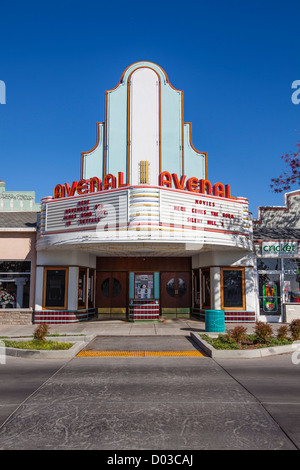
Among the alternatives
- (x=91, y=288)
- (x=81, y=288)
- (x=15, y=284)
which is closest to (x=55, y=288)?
(x=81, y=288)

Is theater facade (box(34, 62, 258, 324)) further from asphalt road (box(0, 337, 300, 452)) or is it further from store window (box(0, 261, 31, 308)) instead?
asphalt road (box(0, 337, 300, 452))

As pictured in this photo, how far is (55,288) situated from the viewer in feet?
65.4

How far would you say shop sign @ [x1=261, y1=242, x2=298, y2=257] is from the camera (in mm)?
20359

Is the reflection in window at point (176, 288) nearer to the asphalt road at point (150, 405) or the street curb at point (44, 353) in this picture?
the street curb at point (44, 353)

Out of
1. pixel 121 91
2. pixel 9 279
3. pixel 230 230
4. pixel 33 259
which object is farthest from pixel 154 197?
pixel 121 91

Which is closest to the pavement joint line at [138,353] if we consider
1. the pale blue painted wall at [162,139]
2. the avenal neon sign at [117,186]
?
the avenal neon sign at [117,186]

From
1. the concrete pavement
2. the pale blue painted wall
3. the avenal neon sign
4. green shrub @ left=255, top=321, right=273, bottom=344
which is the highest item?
the pale blue painted wall

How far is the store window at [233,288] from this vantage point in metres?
19.8

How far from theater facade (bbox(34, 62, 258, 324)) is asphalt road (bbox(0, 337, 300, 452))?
7411mm

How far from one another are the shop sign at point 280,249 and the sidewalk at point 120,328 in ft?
12.3

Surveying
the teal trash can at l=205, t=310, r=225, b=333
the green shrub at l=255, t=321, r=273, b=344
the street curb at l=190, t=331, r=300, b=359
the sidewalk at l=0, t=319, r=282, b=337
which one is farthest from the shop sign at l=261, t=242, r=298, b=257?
the street curb at l=190, t=331, r=300, b=359

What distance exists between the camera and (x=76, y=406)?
690 cm
